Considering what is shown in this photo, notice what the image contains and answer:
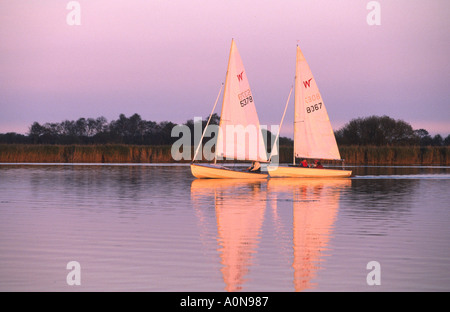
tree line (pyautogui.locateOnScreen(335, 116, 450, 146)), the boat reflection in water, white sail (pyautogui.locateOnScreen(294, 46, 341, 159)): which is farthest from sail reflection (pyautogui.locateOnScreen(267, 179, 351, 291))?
tree line (pyautogui.locateOnScreen(335, 116, 450, 146))

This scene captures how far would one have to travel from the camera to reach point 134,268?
36.9ft

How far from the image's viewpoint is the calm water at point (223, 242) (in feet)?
34.1

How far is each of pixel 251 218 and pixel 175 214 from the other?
2376 millimetres

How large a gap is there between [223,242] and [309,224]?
3.85 meters

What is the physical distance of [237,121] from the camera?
41.0 metres

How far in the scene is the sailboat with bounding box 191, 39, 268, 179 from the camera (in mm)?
40406

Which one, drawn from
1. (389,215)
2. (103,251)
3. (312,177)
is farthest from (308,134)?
(103,251)

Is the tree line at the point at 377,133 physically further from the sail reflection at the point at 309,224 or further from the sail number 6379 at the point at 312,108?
the sail reflection at the point at 309,224

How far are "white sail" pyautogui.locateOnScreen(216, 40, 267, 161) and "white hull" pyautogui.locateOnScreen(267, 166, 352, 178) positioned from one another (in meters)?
1.72

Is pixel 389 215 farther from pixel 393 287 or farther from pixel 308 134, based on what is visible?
pixel 308 134

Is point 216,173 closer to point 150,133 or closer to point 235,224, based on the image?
point 235,224

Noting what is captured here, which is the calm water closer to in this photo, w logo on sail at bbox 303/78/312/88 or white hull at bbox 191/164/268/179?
white hull at bbox 191/164/268/179

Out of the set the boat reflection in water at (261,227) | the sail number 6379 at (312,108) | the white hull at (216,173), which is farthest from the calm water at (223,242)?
the sail number 6379 at (312,108)
